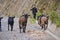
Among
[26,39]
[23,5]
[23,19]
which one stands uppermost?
[23,5]

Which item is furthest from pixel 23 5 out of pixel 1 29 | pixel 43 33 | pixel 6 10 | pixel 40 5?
pixel 43 33

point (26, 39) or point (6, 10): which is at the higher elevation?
point (6, 10)

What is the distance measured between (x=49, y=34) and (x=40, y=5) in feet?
26.1

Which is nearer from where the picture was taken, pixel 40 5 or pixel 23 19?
pixel 23 19

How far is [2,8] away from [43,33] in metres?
14.7

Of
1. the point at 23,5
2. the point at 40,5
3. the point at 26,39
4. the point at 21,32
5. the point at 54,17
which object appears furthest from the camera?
the point at 23,5

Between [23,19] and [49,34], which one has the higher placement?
[23,19]

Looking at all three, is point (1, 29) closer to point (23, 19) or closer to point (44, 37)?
point (23, 19)

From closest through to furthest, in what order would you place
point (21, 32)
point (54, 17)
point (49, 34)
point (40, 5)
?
point (49, 34), point (21, 32), point (54, 17), point (40, 5)

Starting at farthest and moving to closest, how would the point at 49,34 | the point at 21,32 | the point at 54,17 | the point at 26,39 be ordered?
the point at 54,17 < the point at 21,32 < the point at 49,34 < the point at 26,39

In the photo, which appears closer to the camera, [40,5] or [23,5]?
[40,5]

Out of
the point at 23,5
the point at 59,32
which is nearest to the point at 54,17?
the point at 59,32

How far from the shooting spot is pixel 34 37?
10.4 m

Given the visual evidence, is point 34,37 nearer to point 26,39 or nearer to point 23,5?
point 26,39
